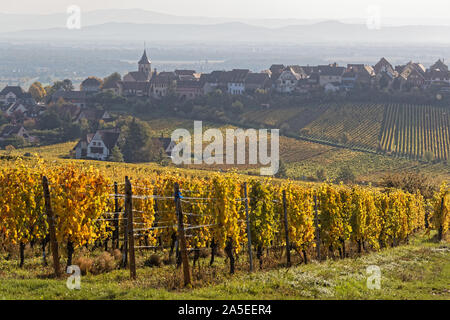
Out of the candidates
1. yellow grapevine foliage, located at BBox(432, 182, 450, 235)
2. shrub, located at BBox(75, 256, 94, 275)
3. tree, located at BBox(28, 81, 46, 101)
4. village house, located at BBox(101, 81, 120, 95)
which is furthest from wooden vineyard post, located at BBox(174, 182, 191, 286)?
tree, located at BBox(28, 81, 46, 101)

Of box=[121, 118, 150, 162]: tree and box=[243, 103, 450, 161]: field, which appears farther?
box=[243, 103, 450, 161]: field

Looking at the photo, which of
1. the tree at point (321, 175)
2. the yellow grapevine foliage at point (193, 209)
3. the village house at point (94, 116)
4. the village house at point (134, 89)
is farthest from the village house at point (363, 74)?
the yellow grapevine foliage at point (193, 209)

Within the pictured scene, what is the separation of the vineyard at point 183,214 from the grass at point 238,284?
0.87 m

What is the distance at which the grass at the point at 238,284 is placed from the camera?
1439cm

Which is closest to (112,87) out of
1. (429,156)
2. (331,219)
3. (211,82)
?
(211,82)

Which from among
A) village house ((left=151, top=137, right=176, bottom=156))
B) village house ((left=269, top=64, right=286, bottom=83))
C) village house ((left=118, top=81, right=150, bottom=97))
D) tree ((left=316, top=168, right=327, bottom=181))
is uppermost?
village house ((left=269, top=64, right=286, bottom=83))

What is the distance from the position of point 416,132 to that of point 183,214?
84655 millimetres

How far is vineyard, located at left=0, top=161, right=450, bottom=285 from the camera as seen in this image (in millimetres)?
18578

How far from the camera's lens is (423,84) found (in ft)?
392

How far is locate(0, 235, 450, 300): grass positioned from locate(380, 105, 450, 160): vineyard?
2800 inches

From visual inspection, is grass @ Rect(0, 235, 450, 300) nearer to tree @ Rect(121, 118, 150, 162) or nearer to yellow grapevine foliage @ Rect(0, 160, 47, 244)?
yellow grapevine foliage @ Rect(0, 160, 47, 244)
